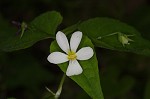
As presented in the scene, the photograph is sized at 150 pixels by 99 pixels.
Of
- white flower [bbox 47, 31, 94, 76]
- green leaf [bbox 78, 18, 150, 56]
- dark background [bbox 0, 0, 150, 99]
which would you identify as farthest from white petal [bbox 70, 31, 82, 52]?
dark background [bbox 0, 0, 150, 99]

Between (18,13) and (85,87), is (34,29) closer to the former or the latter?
(85,87)

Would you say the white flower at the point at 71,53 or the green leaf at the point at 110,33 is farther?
the green leaf at the point at 110,33

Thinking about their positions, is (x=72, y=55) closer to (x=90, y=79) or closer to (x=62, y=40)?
(x=62, y=40)

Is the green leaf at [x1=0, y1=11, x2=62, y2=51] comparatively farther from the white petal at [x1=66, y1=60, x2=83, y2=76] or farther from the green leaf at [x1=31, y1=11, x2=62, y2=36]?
the white petal at [x1=66, y1=60, x2=83, y2=76]

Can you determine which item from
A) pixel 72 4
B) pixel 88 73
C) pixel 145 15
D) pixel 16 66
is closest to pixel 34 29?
pixel 88 73

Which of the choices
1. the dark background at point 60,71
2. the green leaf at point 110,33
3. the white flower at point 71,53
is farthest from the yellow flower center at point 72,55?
the dark background at point 60,71

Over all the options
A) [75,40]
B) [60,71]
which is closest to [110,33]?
[75,40]

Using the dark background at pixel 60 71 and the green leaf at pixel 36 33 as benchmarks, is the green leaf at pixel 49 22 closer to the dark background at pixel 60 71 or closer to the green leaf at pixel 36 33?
the green leaf at pixel 36 33
